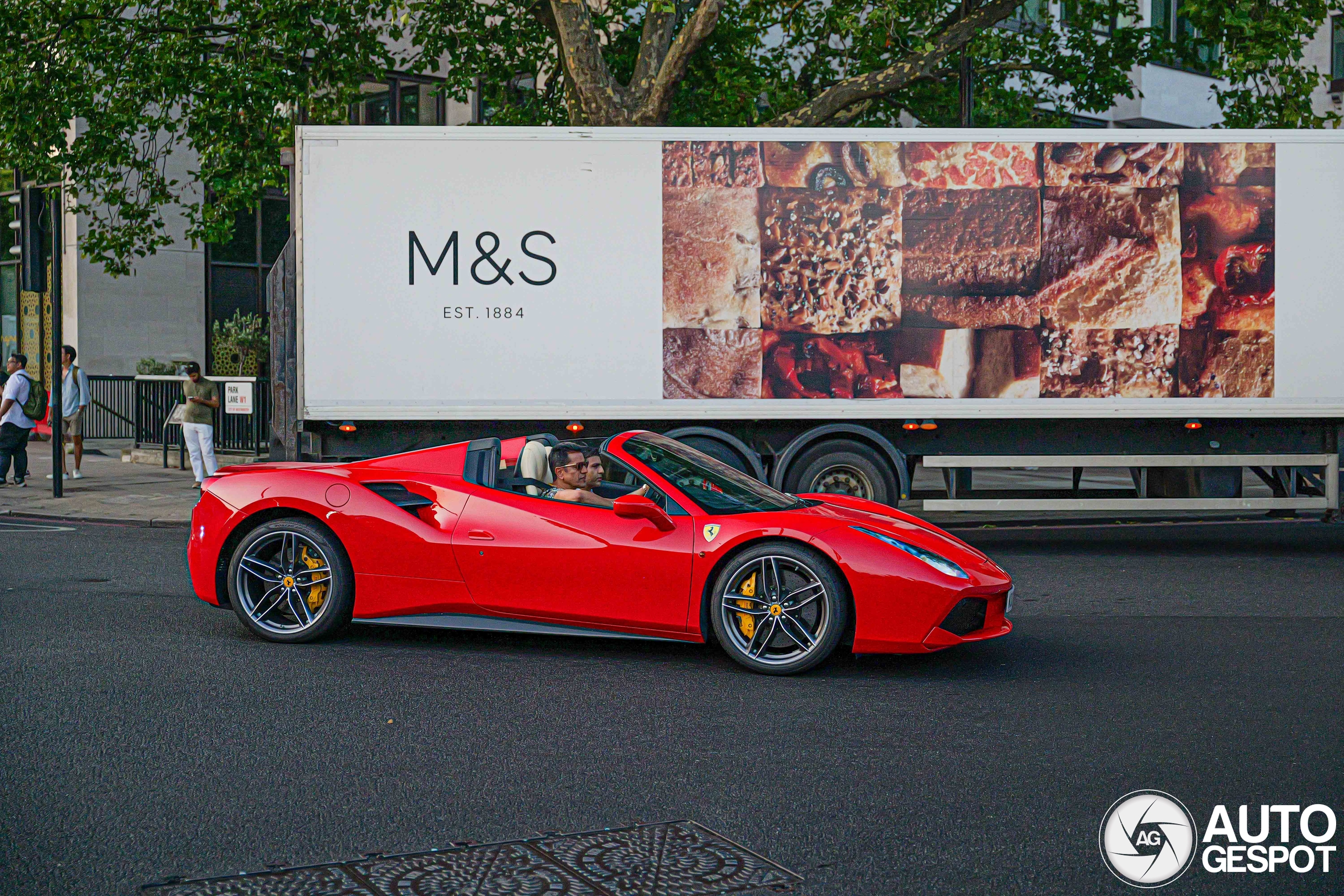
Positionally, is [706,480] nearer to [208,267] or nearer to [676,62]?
[676,62]

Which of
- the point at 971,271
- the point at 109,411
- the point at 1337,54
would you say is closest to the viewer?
the point at 971,271

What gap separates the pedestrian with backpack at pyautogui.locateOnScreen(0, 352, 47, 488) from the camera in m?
17.2

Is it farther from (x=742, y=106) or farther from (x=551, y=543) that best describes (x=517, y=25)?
(x=551, y=543)

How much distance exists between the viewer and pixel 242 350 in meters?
25.3

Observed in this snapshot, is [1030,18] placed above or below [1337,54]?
above

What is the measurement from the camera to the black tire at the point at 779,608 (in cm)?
662

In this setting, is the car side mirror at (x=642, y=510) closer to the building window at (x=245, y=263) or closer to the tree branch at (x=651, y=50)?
the tree branch at (x=651, y=50)

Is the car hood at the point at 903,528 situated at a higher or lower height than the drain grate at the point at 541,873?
higher

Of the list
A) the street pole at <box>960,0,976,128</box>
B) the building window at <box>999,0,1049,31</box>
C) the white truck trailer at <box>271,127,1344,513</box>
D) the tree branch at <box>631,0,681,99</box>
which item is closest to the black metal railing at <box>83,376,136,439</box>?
the tree branch at <box>631,0,681,99</box>

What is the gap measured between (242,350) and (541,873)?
2281 cm

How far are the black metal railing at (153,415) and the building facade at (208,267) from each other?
100 cm

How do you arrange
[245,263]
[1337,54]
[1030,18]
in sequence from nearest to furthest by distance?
[245,263], [1030,18], [1337,54]

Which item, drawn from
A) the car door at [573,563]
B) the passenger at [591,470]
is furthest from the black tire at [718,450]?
the car door at [573,563]

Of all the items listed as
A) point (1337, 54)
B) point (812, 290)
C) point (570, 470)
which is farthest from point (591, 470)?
point (1337, 54)
